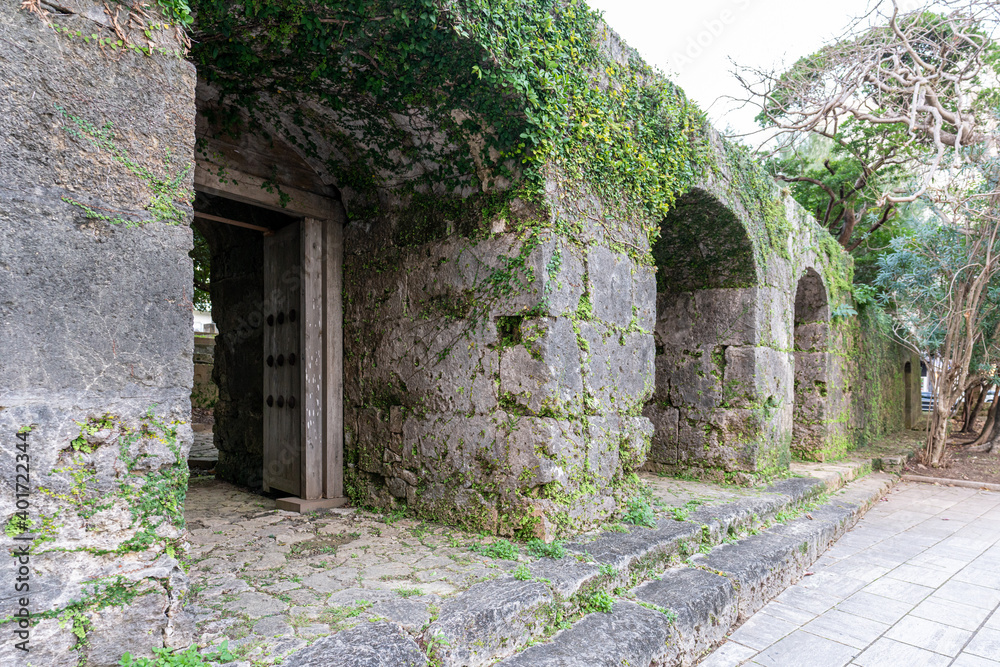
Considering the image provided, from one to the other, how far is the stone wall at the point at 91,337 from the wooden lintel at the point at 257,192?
1.69 meters

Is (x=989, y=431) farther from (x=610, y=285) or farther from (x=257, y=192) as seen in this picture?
(x=257, y=192)

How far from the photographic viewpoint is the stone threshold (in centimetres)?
197

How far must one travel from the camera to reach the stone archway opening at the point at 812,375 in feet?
22.2

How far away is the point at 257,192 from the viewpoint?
358cm

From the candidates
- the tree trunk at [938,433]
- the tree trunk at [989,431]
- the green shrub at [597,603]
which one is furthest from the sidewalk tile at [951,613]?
the tree trunk at [989,431]

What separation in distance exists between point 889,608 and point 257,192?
14.2 feet

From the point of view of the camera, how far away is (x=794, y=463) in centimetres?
647

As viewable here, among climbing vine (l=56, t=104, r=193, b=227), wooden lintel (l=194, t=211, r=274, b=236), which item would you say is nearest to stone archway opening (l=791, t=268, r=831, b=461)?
wooden lintel (l=194, t=211, r=274, b=236)

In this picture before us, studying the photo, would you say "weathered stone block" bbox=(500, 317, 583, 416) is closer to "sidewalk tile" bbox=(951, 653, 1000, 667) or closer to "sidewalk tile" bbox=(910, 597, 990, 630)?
"sidewalk tile" bbox=(951, 653, 1000, 667)

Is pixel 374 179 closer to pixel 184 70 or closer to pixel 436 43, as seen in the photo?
pixel 436 43

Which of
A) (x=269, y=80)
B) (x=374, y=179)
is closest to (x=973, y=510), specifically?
(x=374, y=179)

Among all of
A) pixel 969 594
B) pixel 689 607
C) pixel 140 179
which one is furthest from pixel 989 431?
pixel 140 179

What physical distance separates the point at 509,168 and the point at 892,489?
246 inches

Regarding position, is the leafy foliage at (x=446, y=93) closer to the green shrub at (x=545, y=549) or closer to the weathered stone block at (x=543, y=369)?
the weathered stone block at (x=543, y=369)
